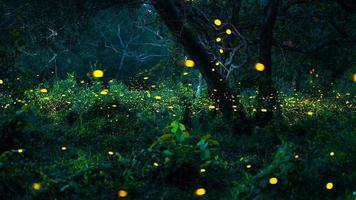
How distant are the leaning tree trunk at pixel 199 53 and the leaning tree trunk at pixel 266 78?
0.46m

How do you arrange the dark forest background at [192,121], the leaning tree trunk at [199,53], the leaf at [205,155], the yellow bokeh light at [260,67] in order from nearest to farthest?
the dark forest background at [192,121], the leaf at [205,155], the leaning tree trunk at [199,53], the yellow bokeh light at [260,67]

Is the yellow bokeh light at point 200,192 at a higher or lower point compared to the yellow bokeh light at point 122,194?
higher

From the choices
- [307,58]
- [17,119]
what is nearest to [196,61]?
[17,119]

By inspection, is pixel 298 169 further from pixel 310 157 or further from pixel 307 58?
pixel 307 58

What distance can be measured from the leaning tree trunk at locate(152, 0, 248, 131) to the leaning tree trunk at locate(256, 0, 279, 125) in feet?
1.52

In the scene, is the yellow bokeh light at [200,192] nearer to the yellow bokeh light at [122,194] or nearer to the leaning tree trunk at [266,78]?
the yellow bokeh light at [122,194]

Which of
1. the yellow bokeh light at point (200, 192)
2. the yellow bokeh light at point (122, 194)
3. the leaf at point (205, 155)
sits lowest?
the yellow bokeh light at point (122, 194)

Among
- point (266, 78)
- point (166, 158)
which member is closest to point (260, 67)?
point (266, 78)

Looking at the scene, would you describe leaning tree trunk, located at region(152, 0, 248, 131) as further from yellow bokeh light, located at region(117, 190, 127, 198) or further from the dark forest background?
yellow bokeh light, located at region(117, 190, 127, 198)

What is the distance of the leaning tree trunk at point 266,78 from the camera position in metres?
9.28

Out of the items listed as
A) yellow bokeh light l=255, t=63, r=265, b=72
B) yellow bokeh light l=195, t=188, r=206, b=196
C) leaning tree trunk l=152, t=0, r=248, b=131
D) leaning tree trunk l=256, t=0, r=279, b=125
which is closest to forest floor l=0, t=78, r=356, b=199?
yellow bokeh light l=195, t=188, r=206, b=196

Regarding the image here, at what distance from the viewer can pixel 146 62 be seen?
1158 inches

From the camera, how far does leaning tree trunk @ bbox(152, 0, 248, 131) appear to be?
9016 millimetres

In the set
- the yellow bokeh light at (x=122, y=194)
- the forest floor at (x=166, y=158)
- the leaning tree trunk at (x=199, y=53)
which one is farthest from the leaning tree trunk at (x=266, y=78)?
the yellow bokeh light at (x=122, y=194)
